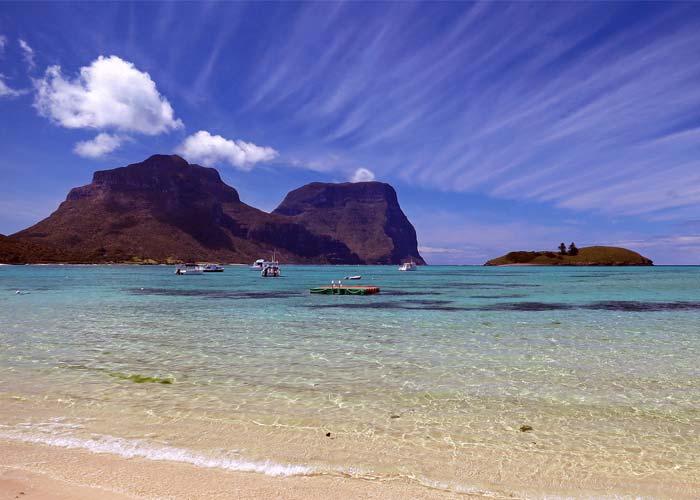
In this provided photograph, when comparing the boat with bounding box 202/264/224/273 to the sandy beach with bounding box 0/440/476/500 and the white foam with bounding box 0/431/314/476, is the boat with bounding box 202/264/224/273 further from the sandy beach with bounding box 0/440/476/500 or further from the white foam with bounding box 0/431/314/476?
the sandy beach with bounding box 0/440/476/500

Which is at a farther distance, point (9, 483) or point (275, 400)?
point (275, 400)

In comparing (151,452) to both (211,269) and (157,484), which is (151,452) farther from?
(211,269)

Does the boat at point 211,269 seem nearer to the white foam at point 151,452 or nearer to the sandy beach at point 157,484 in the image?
the white foam at point 151,452

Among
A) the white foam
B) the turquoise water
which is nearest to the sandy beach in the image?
the white foam

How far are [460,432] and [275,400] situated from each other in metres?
4.50

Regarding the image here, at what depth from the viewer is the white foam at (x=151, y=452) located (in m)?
6.62

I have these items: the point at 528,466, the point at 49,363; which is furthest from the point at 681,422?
the point at 49,363

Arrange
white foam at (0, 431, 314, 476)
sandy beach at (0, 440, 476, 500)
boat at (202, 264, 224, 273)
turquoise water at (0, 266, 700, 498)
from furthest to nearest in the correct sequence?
boat at (202, 264, 224, 273), turquoise water at (0, 266, 700, 498), white foam at (0, 431, 314, 476), sandy beach at (0, 440, 476, 500)

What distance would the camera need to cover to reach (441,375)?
518 inches

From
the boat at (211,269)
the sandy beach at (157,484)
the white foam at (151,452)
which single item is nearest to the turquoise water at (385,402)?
the white foam at (151,452)

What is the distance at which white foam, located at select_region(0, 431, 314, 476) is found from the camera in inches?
261

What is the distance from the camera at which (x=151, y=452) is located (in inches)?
283

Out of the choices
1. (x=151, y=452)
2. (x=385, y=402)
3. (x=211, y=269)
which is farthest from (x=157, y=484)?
(x=211, y=269)

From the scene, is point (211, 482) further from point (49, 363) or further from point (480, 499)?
point (49, 363)
